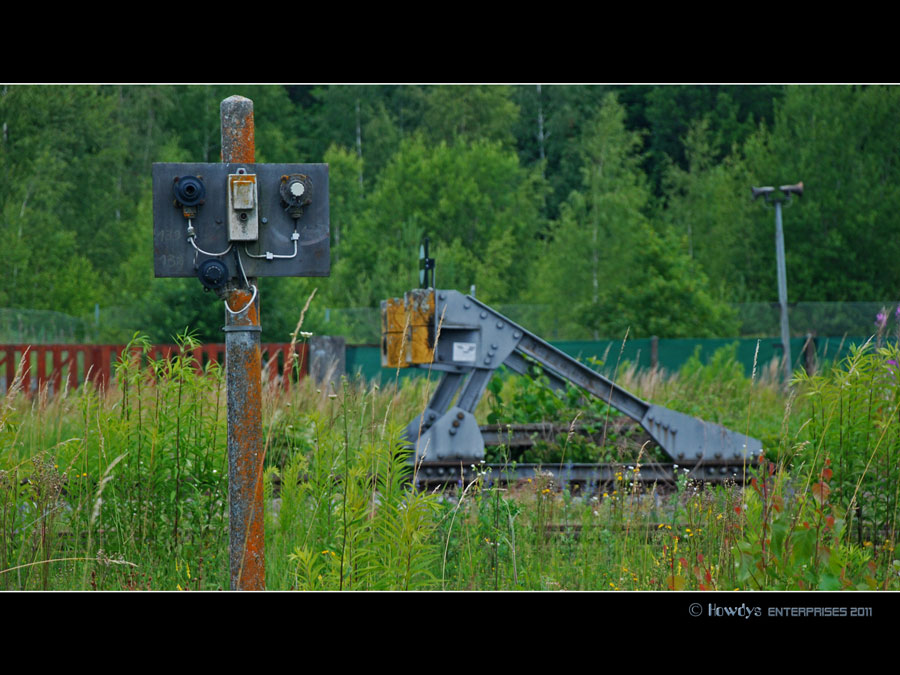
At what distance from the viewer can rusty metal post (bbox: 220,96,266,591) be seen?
4.16 metres

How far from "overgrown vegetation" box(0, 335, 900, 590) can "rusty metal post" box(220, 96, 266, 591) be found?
211 mm

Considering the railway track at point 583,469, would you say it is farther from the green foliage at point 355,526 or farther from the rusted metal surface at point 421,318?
the green foliage at point 355,526

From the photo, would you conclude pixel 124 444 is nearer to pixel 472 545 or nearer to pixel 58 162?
pixel 472 545

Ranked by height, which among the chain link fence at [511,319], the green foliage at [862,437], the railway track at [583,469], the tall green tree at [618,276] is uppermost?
the tall green tree at [618,276]

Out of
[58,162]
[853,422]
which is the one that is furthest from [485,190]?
[853,422]

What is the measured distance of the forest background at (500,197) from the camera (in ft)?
82.3

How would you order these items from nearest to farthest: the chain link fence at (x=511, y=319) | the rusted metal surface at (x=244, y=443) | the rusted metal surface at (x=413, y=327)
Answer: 1. the rusted metal surface at (x=244, y=443)
2. the rusted metal surface at (x=413, y=327)
3. the chain link fence at (x=511, y=319)

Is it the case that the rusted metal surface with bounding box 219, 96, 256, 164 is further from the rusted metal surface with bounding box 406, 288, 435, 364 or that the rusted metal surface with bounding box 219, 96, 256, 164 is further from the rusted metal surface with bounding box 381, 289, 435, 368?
the rusted metal surface with bounding box 406, 288, 435, 364

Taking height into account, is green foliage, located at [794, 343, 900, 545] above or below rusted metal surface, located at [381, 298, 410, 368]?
below

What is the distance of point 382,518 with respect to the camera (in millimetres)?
4594

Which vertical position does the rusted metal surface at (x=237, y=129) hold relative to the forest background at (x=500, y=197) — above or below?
below

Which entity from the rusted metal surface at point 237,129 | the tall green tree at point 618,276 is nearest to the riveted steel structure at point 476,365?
the rusted metal surface at point 237,129

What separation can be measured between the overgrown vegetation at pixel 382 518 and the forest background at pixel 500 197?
1382cm

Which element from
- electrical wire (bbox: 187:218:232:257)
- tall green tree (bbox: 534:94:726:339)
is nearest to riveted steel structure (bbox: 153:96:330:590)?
electrical wire (bbox: 187:218:232:257)
